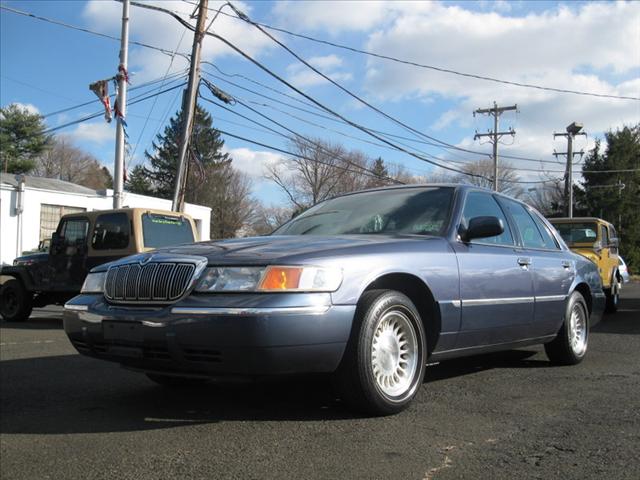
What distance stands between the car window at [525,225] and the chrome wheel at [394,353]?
1.99 metres

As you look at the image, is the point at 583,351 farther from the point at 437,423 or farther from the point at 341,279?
the point at 341,279

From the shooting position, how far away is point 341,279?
354 centimetres

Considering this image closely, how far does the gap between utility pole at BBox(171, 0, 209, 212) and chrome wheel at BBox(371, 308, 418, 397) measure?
13676mm

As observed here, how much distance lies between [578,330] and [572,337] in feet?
0.85

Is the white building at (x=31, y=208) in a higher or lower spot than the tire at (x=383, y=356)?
higher

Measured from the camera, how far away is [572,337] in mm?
5875

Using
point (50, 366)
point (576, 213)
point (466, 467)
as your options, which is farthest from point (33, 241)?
point (576, 213)

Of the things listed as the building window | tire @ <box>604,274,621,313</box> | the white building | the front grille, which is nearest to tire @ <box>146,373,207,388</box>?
the front grille

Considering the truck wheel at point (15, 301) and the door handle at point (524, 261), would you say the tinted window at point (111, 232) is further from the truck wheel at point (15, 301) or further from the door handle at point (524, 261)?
the door handle at point (524, 261)

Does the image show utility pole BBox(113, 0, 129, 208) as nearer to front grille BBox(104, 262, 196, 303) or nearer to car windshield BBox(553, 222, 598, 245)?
car windshield BBox(553, 222, 598, 245)

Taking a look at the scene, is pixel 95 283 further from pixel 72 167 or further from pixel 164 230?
pixel 72 167

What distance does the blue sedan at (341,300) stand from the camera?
334cm

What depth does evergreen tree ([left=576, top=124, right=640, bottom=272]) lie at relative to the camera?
42062 mm

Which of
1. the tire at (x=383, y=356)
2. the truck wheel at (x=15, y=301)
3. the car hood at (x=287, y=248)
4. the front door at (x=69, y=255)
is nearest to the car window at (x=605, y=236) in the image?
the car hood at (x=287, y=248)
